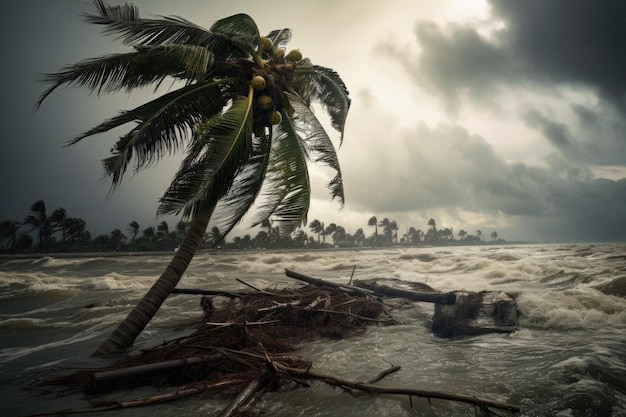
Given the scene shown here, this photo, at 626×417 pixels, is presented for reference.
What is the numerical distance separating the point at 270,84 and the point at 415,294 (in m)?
7.13

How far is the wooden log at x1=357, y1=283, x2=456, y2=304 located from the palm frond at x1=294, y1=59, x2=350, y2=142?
16.6ft

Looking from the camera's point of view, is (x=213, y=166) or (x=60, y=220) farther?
(x=60, y=220)

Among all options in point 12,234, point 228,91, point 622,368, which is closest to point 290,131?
point 228,91

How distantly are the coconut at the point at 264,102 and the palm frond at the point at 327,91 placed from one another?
5.33 ft

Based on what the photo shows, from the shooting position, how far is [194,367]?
409 centimetres

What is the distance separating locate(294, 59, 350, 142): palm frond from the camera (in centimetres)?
717

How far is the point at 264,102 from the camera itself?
214 inches

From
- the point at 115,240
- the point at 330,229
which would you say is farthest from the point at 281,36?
the point at 330,229

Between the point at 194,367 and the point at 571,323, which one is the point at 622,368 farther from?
the point at 194,367

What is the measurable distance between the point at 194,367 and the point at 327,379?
185 cm

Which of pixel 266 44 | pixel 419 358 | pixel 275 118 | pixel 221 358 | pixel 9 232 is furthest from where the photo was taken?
pixel 9 232

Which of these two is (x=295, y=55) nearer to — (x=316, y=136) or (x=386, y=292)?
(x=316, y=136)

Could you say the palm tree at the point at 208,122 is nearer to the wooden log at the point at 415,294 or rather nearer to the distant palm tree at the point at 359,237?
the wooden log at the point at 415,294

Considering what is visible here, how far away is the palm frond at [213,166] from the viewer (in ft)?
13.5
